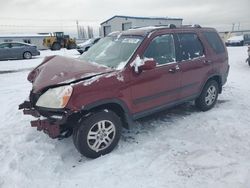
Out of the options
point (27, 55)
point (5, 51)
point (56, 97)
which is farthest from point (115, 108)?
point (27, 55)

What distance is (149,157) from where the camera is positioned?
371 centimetres

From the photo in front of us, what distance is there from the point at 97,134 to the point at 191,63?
242 centimetres

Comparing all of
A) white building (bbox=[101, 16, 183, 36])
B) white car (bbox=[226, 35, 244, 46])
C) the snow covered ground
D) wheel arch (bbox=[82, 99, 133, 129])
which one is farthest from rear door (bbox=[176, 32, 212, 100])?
white building (bbox=[101, 16, 183, 36])

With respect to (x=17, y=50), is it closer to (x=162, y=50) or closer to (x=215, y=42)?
(x=215, y=42)

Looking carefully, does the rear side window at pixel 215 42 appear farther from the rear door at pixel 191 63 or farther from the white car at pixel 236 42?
the white car at pixel 236 42

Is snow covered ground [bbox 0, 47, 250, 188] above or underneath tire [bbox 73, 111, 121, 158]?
underneath

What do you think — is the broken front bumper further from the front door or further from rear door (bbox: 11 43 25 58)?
rear door (bbox: 11 43 25 58)

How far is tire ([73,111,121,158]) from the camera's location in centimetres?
346

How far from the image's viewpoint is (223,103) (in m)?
6.11

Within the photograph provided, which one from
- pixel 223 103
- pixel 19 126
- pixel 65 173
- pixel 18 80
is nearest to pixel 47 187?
pixel 65 173

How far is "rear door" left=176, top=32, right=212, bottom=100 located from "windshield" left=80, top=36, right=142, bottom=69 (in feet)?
3.29

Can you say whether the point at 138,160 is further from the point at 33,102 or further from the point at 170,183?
the point at 33,102

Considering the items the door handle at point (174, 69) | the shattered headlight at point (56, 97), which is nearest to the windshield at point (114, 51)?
the door handle at point (174, 69)

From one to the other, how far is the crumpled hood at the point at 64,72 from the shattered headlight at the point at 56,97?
112mm
